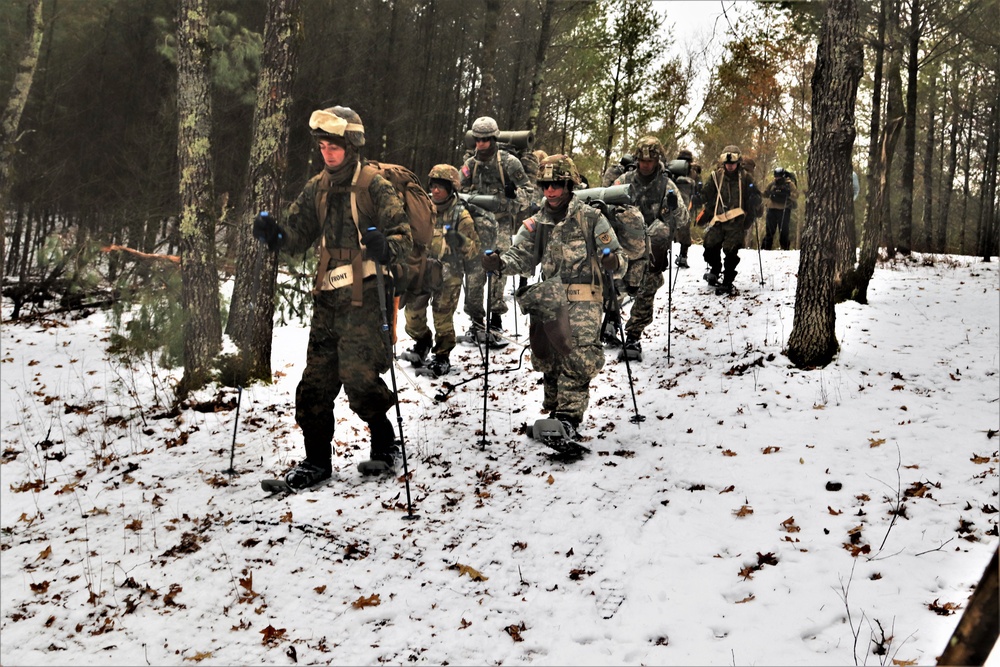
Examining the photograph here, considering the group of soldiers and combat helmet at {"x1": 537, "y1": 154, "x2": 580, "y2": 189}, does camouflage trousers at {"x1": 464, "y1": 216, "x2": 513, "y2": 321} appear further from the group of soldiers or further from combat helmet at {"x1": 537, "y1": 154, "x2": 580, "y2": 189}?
combat helmet at {"x1": 537, "y1": 154, "x2": 580, "y2": 189}

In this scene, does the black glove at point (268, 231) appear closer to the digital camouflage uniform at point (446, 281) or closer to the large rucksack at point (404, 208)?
the large rucksack at point (404, 208)

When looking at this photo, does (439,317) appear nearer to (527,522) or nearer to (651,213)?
(651,213)

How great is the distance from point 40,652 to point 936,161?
48.6 metres

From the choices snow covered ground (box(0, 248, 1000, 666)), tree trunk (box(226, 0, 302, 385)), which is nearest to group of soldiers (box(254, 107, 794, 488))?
snow covered ground (box(0, 248, 1000, 666))

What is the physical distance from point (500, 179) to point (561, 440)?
200 inches

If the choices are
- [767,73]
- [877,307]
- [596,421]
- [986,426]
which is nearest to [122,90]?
[596,421]

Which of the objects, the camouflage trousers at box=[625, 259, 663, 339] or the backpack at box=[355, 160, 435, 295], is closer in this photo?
the backpack at box=[355, 160, 435, 295]

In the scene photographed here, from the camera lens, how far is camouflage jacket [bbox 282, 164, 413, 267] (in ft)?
18.0

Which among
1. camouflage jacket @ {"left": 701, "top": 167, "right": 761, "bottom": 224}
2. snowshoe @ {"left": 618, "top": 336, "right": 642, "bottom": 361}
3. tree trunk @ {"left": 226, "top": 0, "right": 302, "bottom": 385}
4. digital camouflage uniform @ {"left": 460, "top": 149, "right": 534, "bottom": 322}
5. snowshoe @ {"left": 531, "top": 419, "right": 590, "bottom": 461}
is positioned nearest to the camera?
snowshoe @ {"left": 531, "top": 419, "right": 590, "bottom": 461}

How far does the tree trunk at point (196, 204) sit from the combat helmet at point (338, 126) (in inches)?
129

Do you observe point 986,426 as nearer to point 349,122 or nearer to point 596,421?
point 596,421

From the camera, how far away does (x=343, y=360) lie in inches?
215

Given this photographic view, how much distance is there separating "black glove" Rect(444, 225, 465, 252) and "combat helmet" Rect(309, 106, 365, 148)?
11.4ft

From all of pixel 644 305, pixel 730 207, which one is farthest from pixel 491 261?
pixel 730 207
